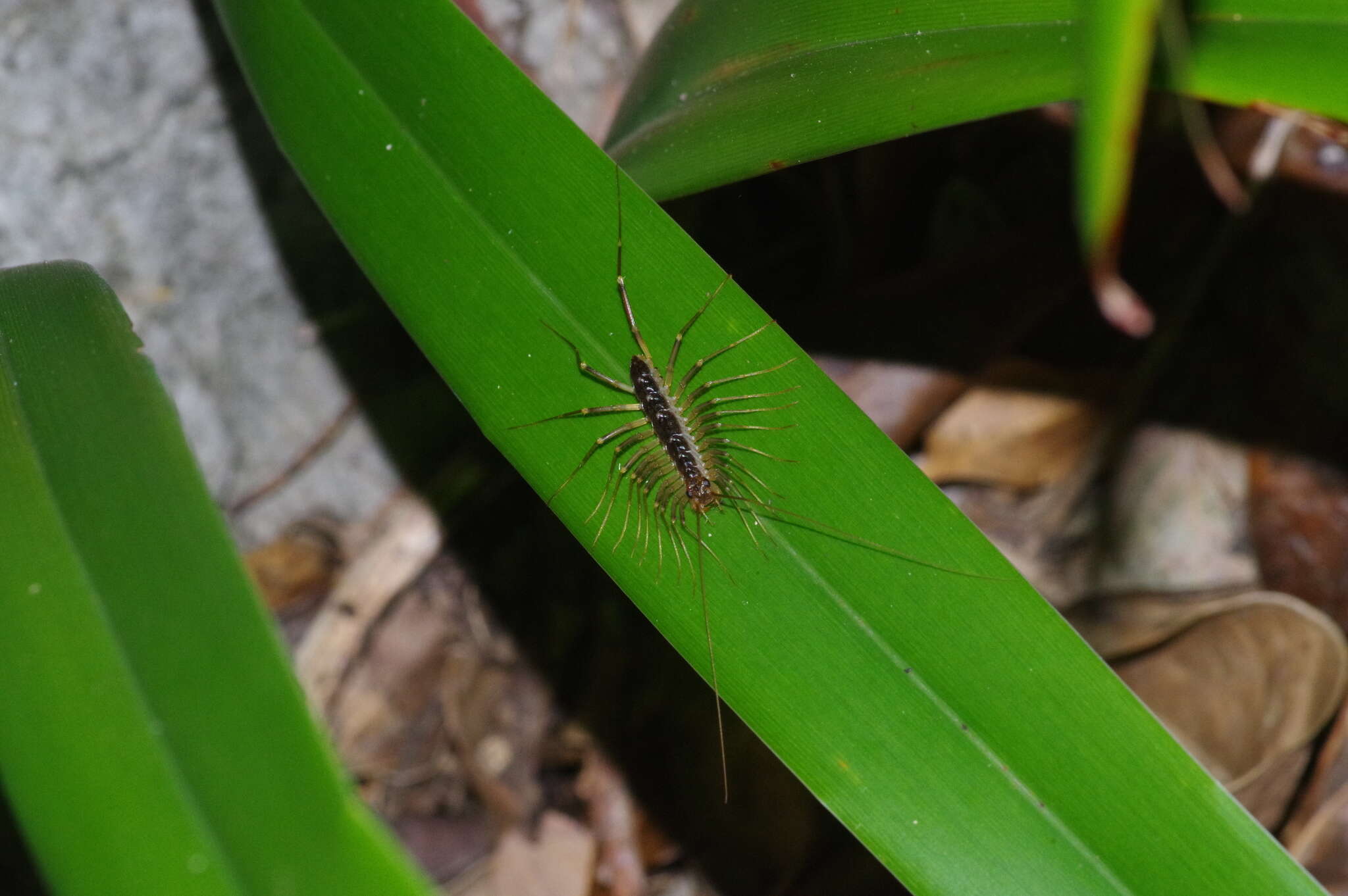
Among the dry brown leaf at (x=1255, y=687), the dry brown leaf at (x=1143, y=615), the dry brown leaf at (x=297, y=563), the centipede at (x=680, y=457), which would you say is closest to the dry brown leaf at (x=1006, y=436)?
the dry brown leaf at (x=1143, y=615)

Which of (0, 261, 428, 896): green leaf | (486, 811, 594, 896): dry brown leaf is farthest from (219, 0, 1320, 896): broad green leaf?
(486, 811, 594, 896): dry brown leaf

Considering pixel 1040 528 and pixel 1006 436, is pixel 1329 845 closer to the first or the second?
pixel 1040 528

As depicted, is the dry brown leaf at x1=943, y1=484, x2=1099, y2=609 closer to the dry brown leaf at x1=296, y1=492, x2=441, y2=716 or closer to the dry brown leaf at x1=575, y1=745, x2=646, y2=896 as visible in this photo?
the dry brown leaf at x1=575, y1=745, x2=646, y2=896

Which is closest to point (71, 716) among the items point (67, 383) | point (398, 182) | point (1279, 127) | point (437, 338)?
point (67, 383)

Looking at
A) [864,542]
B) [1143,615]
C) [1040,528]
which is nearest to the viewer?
[864,542]

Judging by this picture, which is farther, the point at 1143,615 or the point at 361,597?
the point at 361,597

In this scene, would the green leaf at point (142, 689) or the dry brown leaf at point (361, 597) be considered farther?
the dry brown leaf at point (361, 597)

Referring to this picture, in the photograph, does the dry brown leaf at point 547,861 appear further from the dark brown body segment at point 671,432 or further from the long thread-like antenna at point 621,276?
the long thread-like antenna at point 621,276

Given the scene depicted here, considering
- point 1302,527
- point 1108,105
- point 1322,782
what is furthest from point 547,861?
A: point 1108,105
